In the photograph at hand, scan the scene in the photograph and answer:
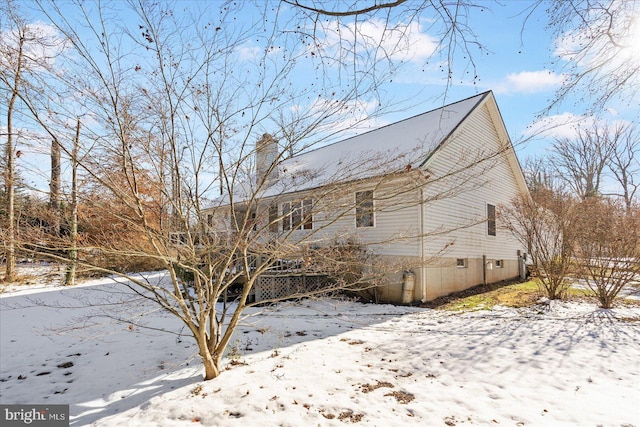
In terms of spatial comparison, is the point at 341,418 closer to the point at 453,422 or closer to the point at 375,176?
the point at 453,422

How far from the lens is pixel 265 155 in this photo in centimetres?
488

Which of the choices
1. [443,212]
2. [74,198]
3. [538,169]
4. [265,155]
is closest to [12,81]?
[74,198]

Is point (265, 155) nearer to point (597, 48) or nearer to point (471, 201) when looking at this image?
point (597, 48)

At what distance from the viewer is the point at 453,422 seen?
10.8ft

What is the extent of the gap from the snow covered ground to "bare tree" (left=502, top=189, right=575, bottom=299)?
1977 millimetres

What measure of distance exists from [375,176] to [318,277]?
6436mm

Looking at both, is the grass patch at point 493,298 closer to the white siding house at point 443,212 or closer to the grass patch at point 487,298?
the grass patch at point 487,298

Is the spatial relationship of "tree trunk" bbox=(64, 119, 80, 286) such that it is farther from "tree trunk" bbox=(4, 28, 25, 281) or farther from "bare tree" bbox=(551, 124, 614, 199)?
"bare tree" bbox=(551, 124, 614, 199)

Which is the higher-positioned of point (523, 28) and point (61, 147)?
point (523, 28)

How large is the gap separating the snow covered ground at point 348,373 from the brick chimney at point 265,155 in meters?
1.97

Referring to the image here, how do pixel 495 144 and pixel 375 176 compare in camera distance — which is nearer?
pixel 375 176

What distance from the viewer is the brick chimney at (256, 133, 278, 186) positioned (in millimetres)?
4234

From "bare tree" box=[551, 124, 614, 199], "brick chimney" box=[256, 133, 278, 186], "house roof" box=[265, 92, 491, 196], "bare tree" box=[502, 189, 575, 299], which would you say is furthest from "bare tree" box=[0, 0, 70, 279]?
"bare tree" box=[551, 124, 614, 199]

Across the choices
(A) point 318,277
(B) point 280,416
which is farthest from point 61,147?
(A) point 318,277
